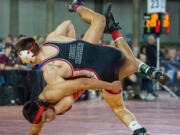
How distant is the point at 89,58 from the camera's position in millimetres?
5340

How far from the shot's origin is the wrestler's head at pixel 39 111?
197 inches

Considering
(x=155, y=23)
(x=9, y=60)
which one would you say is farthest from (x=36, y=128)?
(x=155, y=23)

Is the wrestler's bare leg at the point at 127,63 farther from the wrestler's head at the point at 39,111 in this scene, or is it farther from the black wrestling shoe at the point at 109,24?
the wrestler's head at the point at 39,111

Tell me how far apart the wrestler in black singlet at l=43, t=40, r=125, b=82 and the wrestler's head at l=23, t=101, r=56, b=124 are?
0.54m

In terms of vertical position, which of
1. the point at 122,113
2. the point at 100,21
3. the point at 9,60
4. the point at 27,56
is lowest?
the point at 122,113

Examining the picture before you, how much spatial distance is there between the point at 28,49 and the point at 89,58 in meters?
0.75

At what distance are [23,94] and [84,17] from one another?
6.53m

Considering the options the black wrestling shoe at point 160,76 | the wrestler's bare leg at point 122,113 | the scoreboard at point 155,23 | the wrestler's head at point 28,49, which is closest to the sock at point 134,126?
the wrestler's bare leg at point 122,113

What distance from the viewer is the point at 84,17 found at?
5828 mm

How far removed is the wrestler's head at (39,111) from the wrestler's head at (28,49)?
61 cm

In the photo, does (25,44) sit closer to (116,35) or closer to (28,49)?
(28,49)

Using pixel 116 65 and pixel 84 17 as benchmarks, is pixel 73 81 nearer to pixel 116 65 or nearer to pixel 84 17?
pixel 116 65

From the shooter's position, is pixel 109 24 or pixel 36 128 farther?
pixel 109 24

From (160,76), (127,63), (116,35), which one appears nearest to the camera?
(127,63)
